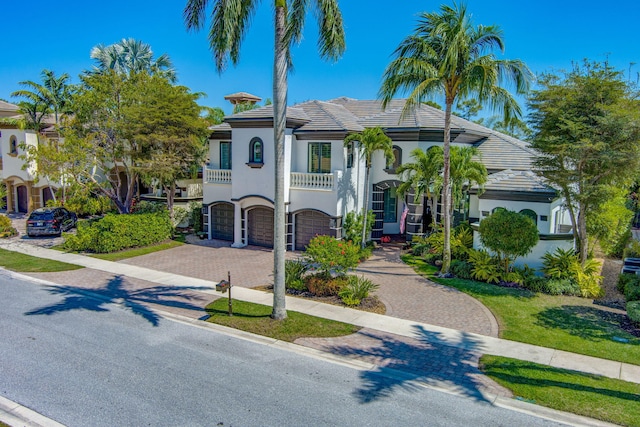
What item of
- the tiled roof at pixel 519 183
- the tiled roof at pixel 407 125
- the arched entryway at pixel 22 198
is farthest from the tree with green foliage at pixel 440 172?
the arched entryway at pixel 22 198

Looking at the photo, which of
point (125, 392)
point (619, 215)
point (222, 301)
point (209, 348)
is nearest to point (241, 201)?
point (222, 301)

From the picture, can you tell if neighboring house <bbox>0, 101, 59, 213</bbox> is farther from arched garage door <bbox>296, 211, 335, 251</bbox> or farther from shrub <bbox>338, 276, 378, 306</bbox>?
shrub <bbox>338, 276, 378, 306</bbox>

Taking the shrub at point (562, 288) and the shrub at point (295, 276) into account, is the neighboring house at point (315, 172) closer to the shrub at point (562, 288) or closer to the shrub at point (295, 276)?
the shrub at point (562, 288)

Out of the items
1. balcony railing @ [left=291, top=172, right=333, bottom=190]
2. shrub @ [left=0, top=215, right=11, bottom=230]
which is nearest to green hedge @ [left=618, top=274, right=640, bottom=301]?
balcony railing @ [left=291, top=172, right=333, bottom=190]

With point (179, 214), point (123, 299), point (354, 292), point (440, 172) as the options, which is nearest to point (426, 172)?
point (440, 172)

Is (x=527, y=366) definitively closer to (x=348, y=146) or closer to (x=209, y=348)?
(x=209, y=348)

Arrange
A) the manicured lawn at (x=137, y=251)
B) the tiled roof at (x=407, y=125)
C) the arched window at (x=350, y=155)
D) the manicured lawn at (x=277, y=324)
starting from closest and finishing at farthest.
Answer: the manicured lawn at (x=277, y=324) → the manicured lawn at (x=137, y=251) → the arched window at (x=350, y=155) → the tiled roof at (x=407, y=125)

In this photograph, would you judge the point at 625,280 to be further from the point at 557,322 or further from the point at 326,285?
the point at 326,285
